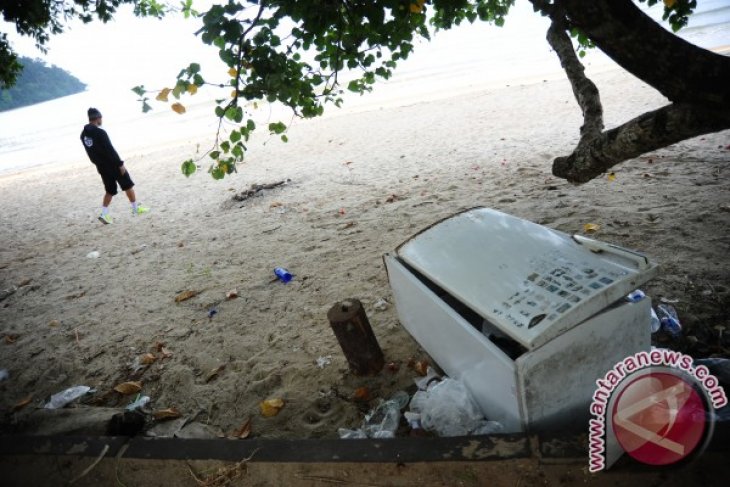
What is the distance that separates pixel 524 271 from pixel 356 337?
3.76 feet

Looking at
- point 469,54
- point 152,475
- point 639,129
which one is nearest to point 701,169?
point 639,129

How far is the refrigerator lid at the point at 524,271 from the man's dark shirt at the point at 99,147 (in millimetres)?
6430

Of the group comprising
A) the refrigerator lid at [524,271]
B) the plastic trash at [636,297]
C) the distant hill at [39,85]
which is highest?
the distant hill at [39,85]

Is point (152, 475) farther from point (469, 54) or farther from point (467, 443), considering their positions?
point (469, 54)

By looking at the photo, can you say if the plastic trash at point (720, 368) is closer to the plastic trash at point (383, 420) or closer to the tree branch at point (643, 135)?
the tree branch at point (643, 135)

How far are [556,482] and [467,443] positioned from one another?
1.16 feet

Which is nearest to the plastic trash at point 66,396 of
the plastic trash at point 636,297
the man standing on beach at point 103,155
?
the plastic trash at point 636,297

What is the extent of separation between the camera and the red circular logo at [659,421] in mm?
1507

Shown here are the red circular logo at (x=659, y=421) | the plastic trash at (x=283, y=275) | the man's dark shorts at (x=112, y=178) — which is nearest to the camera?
the red circular logo at (x=659, y=421)

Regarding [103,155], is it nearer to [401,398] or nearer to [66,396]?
[66,396]

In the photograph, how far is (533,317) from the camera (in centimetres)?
154

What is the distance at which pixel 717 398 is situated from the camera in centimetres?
168

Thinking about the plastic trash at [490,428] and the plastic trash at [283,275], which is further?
the plastic trash at [283,275]

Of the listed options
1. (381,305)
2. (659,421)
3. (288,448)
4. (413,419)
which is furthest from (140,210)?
(659,421)
